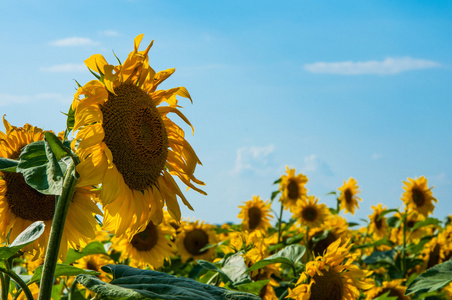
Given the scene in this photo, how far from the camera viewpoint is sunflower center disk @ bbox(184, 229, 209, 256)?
19.9 ft

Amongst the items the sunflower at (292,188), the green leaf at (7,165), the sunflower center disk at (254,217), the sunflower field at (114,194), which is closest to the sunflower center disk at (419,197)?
the sunflower at (292,188)

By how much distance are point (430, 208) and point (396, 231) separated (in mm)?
687

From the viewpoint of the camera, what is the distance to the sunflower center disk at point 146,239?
15.8 feet

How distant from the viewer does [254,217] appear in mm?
6766

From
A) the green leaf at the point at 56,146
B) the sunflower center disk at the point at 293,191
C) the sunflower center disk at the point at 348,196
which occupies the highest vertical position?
the sunflower center disk at the point at 348,196

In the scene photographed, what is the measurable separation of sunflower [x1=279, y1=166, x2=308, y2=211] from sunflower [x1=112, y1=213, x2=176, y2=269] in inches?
97.2

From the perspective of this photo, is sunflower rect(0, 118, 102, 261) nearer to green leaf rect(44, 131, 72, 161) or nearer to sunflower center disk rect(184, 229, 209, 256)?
green leaf rect(44, 131, 72, 161)

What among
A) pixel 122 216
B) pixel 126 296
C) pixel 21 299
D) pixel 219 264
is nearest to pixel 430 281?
pixel 219 264

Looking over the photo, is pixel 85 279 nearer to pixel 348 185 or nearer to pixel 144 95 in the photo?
pixel 144 95

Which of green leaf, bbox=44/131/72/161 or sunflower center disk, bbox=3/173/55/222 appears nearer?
green leaf, bbox=44/131/72/161

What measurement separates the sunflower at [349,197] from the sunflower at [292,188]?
3.53ft

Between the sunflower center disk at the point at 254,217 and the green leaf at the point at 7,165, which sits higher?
the sunflower center disk at the point at 254,217

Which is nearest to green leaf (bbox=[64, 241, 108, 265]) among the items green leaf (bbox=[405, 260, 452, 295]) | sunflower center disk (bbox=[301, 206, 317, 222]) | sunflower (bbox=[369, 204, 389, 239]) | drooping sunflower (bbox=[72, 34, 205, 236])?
drooping sunflower (bbox=[72, 34, 205, 236])

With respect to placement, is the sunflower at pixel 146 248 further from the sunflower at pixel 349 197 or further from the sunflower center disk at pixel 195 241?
the sunflower at pixel 349 197
